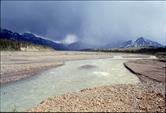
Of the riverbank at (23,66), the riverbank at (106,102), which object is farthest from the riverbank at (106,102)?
the riverbank at (23,66)

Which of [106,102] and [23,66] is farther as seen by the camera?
[23,66]

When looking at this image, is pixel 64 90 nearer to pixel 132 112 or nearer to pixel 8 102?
pixel 8 102

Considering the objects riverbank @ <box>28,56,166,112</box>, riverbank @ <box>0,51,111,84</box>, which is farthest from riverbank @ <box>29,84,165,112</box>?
riverbank @ <box>0,51,111,84</box>

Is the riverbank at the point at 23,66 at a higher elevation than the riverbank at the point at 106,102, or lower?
higher

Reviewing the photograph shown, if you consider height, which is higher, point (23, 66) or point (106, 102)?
point (23, 66)

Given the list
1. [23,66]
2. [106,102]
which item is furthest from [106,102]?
[23,66]

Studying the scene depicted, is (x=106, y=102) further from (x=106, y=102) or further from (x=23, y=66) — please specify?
(x=23, y=66)

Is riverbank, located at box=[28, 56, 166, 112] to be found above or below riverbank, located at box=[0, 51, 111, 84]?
below

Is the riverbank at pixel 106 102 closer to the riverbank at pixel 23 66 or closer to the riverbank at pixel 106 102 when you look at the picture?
the riverbank at pixel 106 102

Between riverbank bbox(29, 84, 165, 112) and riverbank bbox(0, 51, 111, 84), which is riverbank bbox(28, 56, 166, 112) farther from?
riverbank bbox(0, 51, 111, 84)

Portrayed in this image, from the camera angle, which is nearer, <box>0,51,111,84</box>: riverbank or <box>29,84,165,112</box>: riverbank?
<box>29,84,165,112</box>: riverbank

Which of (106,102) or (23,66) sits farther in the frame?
(23,66)

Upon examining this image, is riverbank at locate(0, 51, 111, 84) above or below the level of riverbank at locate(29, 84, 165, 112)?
above

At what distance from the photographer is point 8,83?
30.6 m
